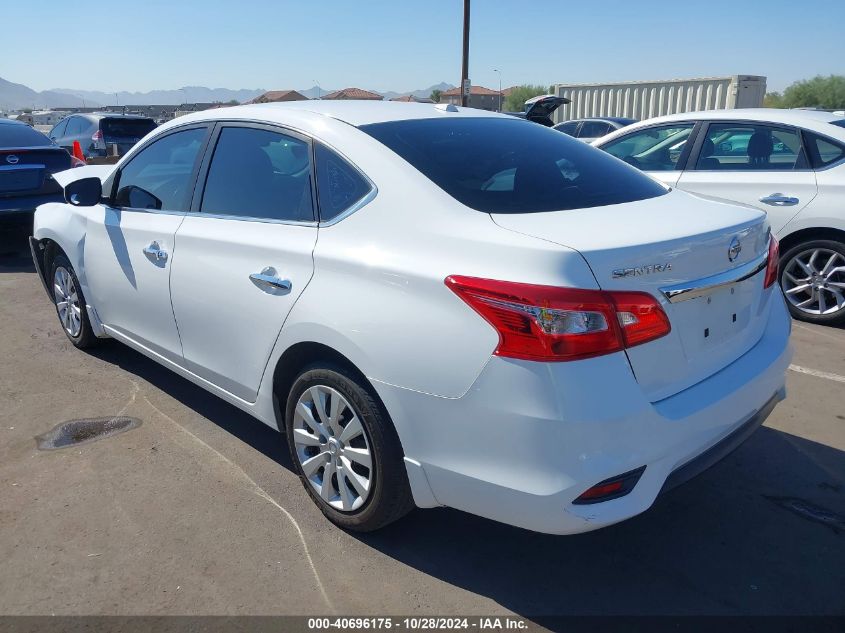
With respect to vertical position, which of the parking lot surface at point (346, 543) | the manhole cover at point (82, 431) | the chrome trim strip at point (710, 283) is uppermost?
the chrome trim strip at point (710, 283)

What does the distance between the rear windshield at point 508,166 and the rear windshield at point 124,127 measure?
12.6 m

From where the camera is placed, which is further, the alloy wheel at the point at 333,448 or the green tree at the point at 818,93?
the green tree at the point at 818,93

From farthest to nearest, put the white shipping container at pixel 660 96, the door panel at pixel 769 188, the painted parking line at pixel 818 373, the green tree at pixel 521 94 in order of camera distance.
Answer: the green tree at pixel 521 94 → the white shipping container at pixel 660 96 → the door panel at pixel 769 188 → the painted parking line at pixel 818 373

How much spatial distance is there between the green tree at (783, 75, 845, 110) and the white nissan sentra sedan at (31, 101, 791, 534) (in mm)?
49789

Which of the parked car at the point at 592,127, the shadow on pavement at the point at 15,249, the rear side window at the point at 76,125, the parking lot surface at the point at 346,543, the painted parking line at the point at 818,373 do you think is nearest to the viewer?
the parking lot surface at the point at 346,543

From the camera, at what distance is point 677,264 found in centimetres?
228

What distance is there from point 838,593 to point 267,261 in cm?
250

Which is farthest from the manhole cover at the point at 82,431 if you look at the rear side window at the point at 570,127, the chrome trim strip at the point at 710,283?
the rear side window at the point at 570,127

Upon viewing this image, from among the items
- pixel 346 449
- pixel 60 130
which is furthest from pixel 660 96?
pixel 346 449

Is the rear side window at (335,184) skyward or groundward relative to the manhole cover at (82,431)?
skyward

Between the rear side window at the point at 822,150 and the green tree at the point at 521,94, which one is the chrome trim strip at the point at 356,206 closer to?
the rear side window at the point at 822,150

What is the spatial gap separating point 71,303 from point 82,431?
137cm

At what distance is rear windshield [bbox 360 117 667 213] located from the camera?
2.65 metres

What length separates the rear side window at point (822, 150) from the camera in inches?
212
